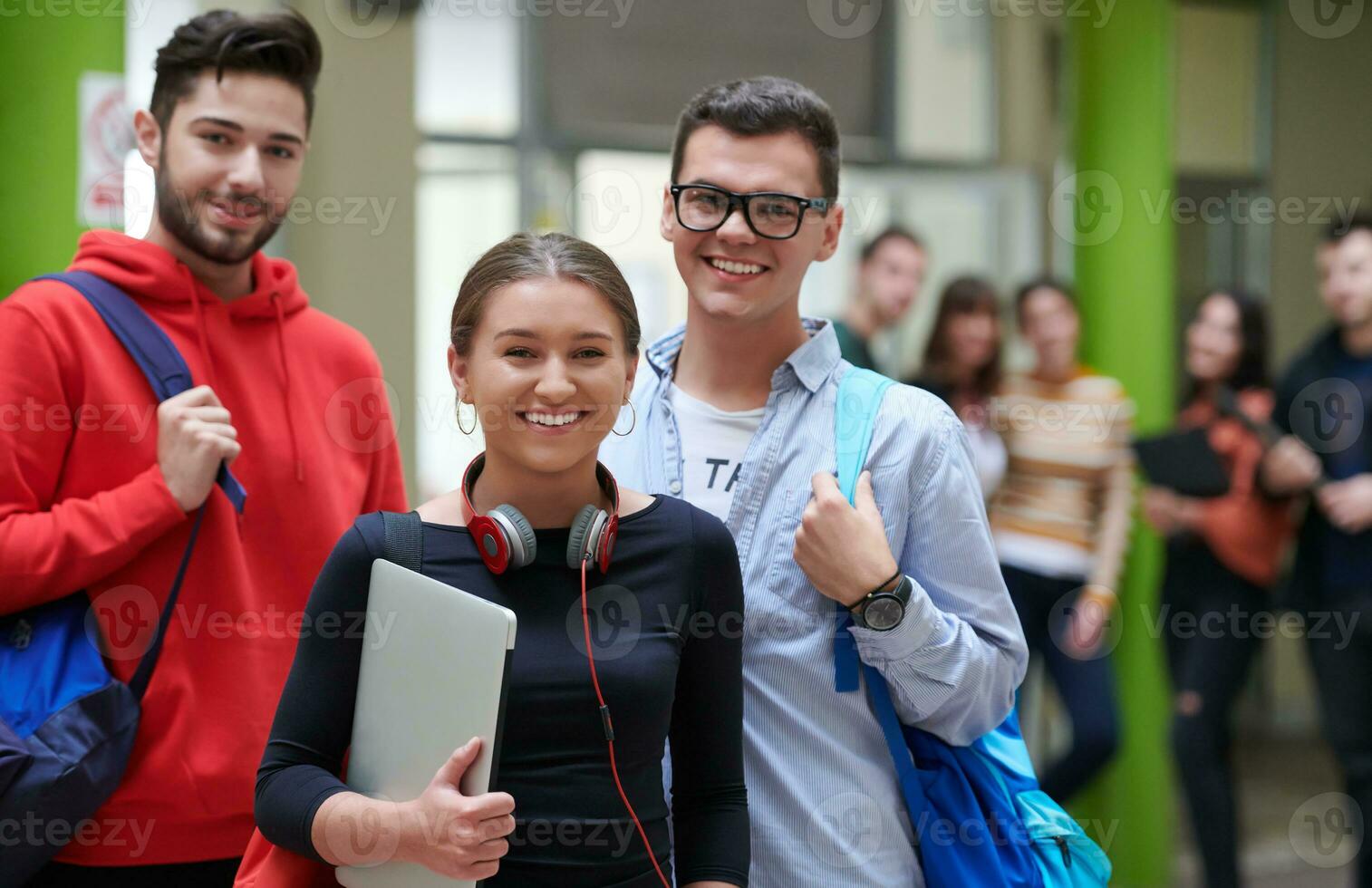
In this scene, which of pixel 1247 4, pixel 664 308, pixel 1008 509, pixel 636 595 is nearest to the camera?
pixel 636 595

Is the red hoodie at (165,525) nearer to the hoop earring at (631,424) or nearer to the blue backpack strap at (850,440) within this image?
the hoop earring at (631,424)

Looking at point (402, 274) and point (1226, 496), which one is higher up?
point (402, 274)

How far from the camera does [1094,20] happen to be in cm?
561

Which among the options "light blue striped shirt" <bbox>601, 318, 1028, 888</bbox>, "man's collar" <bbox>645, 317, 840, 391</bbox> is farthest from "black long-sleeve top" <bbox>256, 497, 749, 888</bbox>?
"man's collar" <bbox>645, 317, 840, 391</bbox>

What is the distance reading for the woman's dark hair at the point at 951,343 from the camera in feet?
15.9

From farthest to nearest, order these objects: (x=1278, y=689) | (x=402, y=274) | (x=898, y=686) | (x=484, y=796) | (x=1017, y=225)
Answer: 1. (x=1278, y=689)
2. (x=1017, y=225)
3. (x=402, y=274)
4. (x=898, y=686)
5. (x=484, y=796)

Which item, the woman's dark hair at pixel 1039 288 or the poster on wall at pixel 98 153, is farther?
the woman's dark hair at pixel 1039 288

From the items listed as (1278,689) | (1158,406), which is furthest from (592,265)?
(1278,689)

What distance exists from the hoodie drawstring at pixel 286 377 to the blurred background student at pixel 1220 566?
3240 mm

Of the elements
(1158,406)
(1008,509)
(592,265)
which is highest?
(592,265)

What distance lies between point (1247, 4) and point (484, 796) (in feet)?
21.9

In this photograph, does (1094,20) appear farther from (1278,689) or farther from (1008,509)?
(1278,689)

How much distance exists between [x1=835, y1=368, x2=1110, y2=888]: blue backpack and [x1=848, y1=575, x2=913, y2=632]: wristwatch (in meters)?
0.10

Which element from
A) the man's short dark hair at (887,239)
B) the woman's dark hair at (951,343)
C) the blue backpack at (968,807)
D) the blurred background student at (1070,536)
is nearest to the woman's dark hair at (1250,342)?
the blurred background student at (1070,536)
